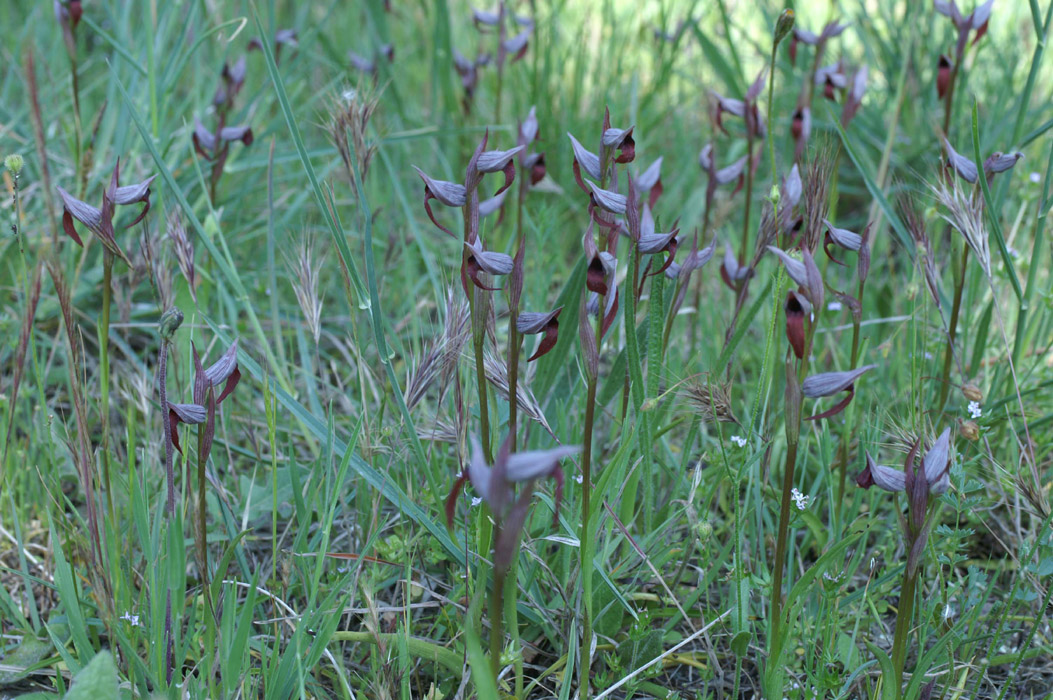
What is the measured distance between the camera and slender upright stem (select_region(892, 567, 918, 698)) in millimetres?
1267

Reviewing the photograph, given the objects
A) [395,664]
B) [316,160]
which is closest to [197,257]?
[316,160]

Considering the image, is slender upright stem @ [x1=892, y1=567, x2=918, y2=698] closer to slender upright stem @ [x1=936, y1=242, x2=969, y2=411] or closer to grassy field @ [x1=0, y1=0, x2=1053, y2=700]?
grassy field @ [x1=0, y1=0, x2=1053, y2=700]

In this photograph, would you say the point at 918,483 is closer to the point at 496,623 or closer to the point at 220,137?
the point at 496,623

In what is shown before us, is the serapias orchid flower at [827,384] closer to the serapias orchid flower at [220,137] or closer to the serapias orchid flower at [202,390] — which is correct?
the serapias orchid flower at [202,390]

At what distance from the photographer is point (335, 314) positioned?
2.79 metres

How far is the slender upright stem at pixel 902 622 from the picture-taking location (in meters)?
1.27

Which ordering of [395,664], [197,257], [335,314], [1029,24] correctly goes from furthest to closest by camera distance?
[1029,24]
[335,314]
[197,257]
[395,664]

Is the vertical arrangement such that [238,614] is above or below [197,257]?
below

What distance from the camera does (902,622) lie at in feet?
4.23

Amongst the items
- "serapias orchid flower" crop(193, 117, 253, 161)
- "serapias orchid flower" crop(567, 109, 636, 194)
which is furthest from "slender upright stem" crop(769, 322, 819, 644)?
"serapias orchid flower" crop(193, 117, 253, 161)

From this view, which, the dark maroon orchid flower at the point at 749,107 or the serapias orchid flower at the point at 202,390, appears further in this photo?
the dark maroon orchid flower at the point at 749,107

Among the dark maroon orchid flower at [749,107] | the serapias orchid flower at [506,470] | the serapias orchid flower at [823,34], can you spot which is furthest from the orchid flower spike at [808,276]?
the serapias orchid flower at [823,34]

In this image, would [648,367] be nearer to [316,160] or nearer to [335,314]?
[335,314]

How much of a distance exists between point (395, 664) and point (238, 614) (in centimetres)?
33
